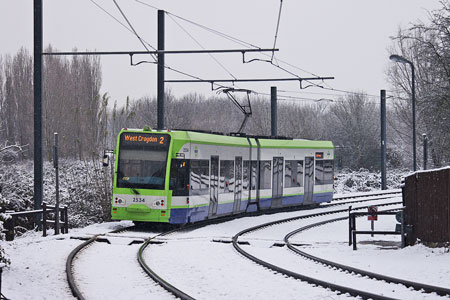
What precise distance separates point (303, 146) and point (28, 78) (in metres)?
42.0

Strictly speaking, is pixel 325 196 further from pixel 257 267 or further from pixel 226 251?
pixel 257 267

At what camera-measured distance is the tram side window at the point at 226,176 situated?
23.8 meters

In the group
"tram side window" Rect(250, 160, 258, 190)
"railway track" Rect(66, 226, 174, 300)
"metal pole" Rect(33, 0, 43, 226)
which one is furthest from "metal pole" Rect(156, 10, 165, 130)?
"railway track" Rect(66, 226, 174, 300)

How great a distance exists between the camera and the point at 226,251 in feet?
53.2

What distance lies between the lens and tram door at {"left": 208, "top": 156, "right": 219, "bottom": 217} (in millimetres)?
23031

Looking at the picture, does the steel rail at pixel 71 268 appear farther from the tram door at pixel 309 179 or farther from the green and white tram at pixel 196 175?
the tram door at pixel 309 179

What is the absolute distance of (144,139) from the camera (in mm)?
20781

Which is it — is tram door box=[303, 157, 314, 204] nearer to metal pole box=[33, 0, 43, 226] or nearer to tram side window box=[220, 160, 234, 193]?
tram side window box=[220, 160, 234, 193]

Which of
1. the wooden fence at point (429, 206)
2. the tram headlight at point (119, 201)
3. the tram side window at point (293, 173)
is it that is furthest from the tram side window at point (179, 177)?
the tram side window at point (293, 173)

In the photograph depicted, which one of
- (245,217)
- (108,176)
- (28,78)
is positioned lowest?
(245,217)

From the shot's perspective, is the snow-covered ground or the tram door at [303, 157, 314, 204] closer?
the snow-covered ground

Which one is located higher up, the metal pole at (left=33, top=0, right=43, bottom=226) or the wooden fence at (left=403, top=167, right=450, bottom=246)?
the metal pole at (left=33, top=0, right=43, bottom=226)

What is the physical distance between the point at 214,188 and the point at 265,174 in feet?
16.9

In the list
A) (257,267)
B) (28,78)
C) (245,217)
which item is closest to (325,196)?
(245,217)
